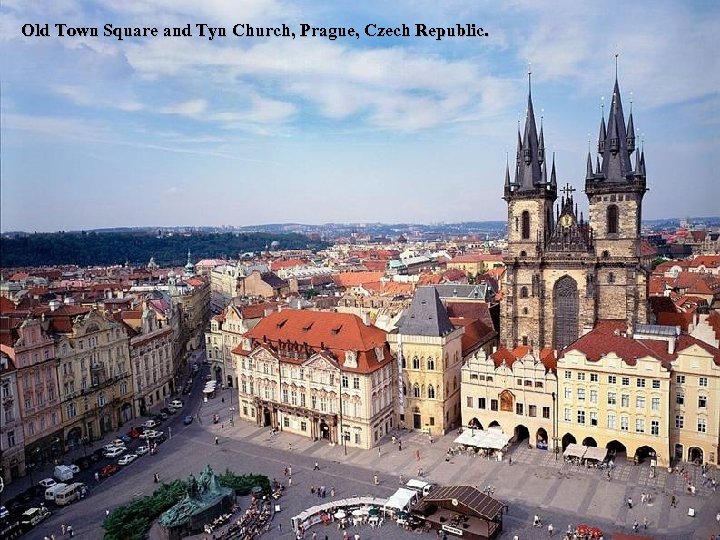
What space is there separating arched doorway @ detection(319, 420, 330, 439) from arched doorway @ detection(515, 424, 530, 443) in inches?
758

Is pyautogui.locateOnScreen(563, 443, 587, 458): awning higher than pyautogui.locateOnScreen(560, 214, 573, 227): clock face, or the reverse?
pyautogui.locateOnScreen(560, 214, 573, 227): clock face

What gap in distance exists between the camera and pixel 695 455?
2144 inches

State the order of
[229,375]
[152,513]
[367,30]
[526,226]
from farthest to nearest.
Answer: [229,375]
[526,226]
[152,513]
[367,30]

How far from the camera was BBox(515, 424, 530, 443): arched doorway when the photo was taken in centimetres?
6156

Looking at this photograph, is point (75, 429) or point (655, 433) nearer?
point (655, 433)

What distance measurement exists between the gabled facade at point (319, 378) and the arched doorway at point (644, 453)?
78.7ft

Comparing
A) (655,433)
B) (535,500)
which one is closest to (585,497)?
(535,500)

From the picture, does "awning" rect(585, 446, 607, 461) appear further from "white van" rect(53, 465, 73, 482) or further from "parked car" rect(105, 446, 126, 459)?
"white van" rect(53, 465, 73, 482)

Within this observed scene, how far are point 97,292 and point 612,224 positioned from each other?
8735 cm

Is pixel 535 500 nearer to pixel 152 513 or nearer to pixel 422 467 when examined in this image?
pixel 422 467

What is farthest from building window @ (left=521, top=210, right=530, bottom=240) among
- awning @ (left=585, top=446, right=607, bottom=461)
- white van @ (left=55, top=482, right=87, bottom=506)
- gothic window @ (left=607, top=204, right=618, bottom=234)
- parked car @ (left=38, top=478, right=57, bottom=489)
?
parked car @ (left=38, top=478, right=57, bottom=489)

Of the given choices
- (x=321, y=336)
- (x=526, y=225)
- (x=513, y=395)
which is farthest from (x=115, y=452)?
(x=526, y=225)

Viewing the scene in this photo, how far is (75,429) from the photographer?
209 feet

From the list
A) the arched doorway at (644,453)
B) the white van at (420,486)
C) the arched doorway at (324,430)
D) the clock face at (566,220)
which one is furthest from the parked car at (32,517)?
the clock face at (566,220)
